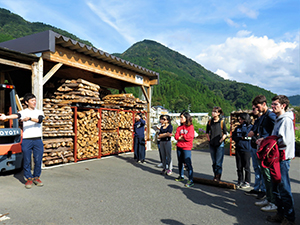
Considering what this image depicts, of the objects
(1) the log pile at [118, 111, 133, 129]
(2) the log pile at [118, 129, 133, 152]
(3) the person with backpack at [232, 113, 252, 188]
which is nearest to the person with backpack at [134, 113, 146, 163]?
(2) the log pile at [118, 129, 133, 152]

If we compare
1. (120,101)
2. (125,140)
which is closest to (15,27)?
(120,101)

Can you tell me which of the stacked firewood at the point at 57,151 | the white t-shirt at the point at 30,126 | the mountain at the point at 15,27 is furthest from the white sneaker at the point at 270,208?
the mountain at the point at 15,27

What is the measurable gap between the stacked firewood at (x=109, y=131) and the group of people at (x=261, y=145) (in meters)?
3.43

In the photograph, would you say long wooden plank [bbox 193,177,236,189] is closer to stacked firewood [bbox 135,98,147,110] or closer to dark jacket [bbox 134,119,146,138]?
dark jacket [bbox 134,119,146,138]

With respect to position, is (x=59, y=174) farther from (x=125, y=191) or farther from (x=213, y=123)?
(x=213, y=123)

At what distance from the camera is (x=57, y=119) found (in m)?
8.05

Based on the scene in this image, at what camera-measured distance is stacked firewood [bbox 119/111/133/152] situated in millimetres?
11086

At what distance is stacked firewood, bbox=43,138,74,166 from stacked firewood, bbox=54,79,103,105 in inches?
60.3

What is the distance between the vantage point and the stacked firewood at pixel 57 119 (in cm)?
782

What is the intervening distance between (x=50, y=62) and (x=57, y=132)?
2.45 meters

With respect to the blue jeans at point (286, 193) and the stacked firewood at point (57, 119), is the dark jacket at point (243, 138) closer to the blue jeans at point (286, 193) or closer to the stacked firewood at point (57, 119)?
the blue jeans at point (286, 193)

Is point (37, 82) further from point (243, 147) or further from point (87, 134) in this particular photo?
point (243, 147)

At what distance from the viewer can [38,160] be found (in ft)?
17.3

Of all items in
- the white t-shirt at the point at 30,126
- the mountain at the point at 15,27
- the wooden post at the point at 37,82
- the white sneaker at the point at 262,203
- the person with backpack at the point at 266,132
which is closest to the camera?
the person with backpack at the point at 266,132
